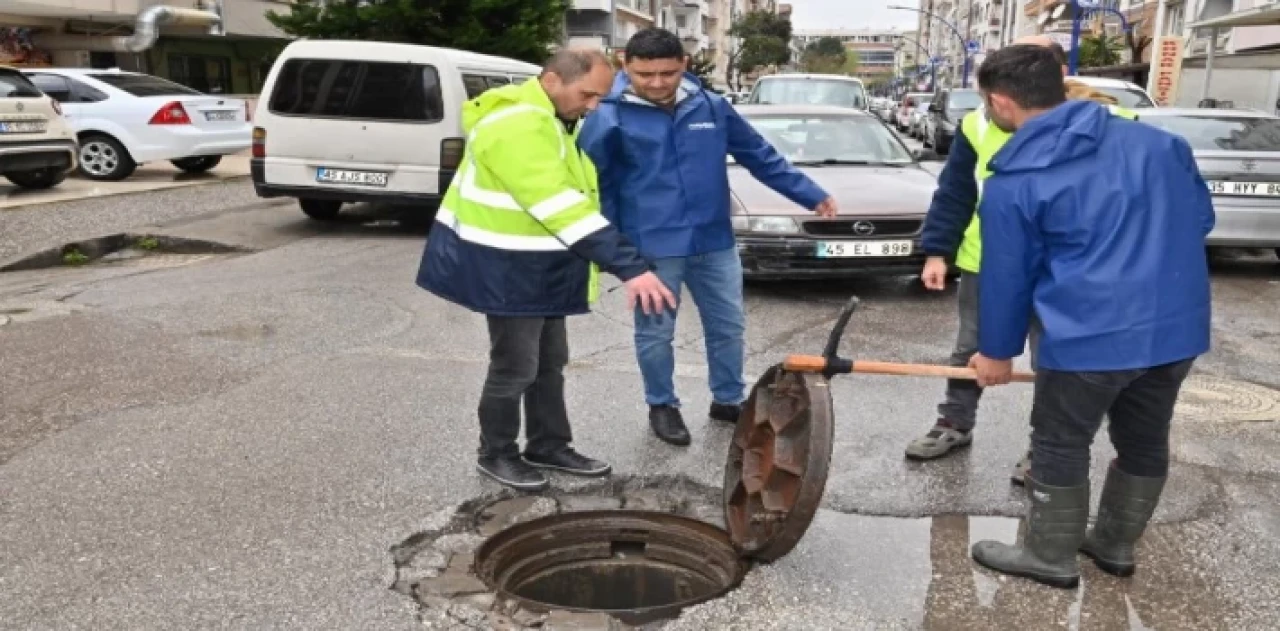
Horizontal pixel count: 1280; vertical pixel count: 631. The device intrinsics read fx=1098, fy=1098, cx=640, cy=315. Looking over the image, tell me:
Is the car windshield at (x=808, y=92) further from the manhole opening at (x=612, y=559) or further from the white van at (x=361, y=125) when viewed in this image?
the manhole opening at (x=612, y=559)

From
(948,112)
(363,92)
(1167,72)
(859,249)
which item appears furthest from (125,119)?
(1167,72)

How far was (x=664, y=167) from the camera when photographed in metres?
4.52

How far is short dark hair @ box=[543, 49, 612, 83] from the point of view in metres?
3.78

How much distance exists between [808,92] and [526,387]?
44.1ft

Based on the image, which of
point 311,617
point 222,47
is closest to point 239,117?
point 311,617

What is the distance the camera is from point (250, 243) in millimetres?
10195

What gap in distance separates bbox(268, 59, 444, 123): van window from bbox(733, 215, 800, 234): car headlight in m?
3.78

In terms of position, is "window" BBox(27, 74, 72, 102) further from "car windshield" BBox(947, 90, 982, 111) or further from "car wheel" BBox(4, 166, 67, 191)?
"car windshield" BBox(947, 90, 982, 111)

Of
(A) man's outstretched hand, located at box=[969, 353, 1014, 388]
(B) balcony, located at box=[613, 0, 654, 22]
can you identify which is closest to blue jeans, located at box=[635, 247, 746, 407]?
(A) man's outstretched hand, located at box=[969, 353, 1014, 388]

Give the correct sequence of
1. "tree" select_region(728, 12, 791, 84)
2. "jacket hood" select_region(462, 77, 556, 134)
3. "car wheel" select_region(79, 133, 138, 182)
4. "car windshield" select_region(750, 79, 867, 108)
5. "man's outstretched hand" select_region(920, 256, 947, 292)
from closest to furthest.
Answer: "jacket hood" select_region(462, 77, 556, 134), "man's outstretched hand" select_region(920, 256, 947, 292), "car wheel" select_region(79, 133, 138, 182), "car windshield" select_region(750, 79, 867, 108), "tree" select_region(728, 12, 791, 84)

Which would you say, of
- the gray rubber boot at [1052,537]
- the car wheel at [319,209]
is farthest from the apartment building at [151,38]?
the gray rubber boot at [1052,537]

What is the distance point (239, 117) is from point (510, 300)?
1285 centimetres

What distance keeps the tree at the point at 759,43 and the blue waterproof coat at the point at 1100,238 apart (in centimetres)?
8560

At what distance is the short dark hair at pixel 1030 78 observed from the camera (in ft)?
10.1
